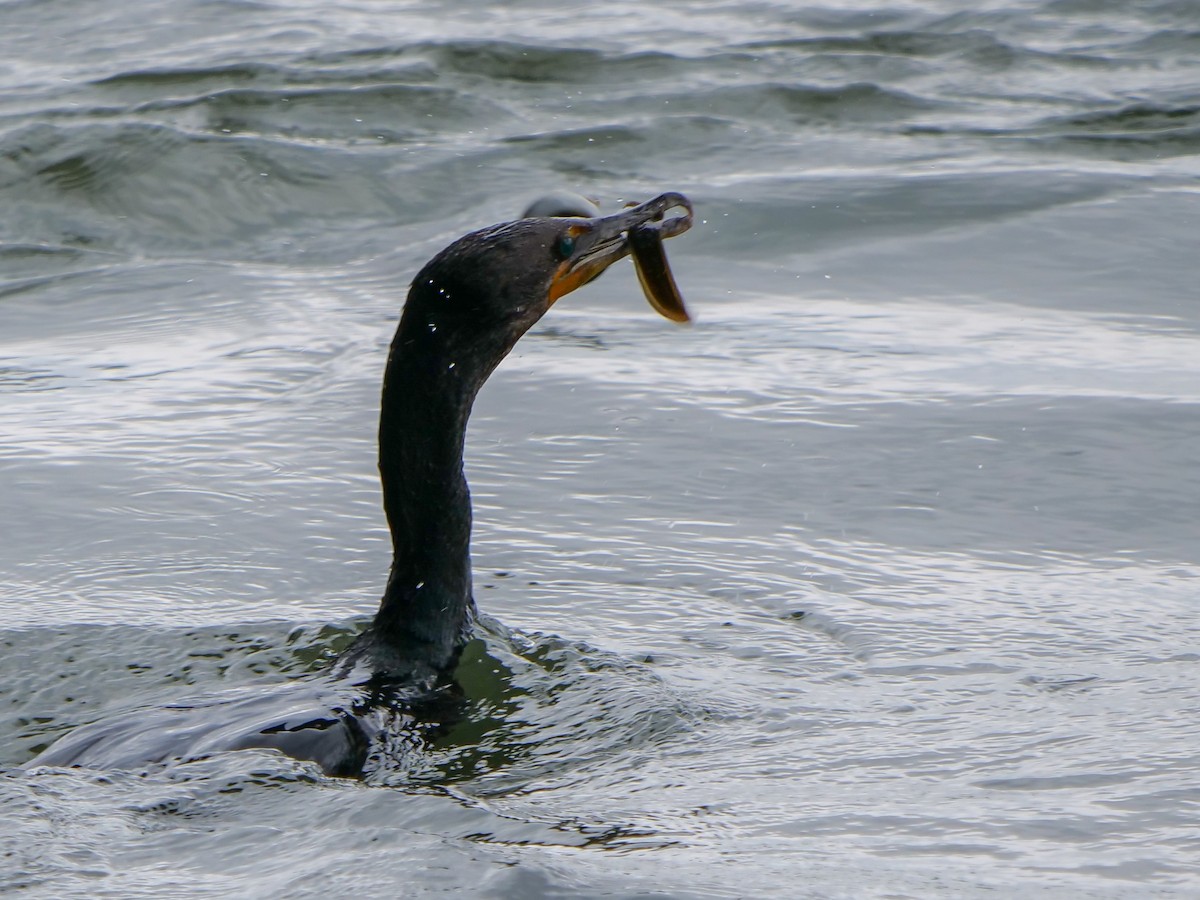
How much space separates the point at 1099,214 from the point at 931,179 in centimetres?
99

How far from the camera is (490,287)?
151 inches

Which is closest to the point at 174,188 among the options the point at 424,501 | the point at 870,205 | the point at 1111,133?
the point at 870,205

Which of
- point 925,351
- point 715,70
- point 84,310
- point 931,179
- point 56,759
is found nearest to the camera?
point 56,759

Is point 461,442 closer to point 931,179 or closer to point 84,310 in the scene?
point 84,310

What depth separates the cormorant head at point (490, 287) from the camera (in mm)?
3807

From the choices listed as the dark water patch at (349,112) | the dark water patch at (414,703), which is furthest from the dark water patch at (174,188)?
the dark water patch at (414,703)

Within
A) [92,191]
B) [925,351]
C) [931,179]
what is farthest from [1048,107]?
[92,191]

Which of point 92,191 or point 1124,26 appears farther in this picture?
point 1124,26

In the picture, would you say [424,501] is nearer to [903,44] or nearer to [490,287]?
[490,287]

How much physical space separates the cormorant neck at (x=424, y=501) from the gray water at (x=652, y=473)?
144 millimetres

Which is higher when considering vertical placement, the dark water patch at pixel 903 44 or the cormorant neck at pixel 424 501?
the dark water patch at pixel 903 44

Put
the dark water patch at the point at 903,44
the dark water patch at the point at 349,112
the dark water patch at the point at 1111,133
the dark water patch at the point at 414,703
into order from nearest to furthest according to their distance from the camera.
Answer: the dark water patch at the point at 414,703, the dark water patch at the point at 1111,133, the dark water patch at the point at 349,112, the dark water patch at the point at 903,44

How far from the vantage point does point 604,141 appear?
32.3 feet

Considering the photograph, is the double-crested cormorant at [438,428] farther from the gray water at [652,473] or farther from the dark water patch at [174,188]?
the dark water patch at [174,188]
